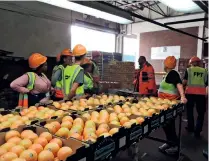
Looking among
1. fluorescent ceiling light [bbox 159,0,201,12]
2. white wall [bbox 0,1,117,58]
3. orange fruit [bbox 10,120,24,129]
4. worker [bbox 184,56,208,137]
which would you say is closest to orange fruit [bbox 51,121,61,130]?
orange fruit [bbox 10,120,24,129]

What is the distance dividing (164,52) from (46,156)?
8.70 meters

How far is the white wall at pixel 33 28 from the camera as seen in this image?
5520mm

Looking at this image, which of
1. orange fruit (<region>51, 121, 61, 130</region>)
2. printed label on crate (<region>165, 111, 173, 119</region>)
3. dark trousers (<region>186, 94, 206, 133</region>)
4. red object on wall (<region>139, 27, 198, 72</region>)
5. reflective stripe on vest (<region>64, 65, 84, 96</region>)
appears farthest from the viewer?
red object on wall (<region>139, 27, 198, 72</region>)

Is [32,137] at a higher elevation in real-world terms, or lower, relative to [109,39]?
lower

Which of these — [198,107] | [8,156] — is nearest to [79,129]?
[8,156]

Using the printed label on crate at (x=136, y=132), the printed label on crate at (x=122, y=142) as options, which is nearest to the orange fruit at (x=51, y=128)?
the printed label on crate at (x=122, y=142)

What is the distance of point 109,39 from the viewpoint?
9.99 m

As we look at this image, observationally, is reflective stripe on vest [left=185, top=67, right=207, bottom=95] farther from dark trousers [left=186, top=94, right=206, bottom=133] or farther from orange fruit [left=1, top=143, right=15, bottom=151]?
orange fruit [left=1, top=143, right=15, bottom=151]

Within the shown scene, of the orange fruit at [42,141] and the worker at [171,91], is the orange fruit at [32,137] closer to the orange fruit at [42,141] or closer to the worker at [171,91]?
the orange fruit at [42,141]

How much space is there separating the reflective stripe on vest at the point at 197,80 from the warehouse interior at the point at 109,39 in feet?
2.88

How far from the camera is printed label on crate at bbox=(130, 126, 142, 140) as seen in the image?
165 centimetres

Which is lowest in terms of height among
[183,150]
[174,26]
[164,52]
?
[183,150]

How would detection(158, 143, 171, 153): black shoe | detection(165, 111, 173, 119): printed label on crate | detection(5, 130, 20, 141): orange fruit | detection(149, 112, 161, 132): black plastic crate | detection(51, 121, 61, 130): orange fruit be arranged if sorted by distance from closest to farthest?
detection(5, 130, 20, 141): orange fruit, detection(51, 121, 61, 130): orange fruit, detection(149, 112, 161, 132): black plastic crate, detection(165, 111, 173, 119): printed label on crate, detection(158, 143, 171, 153): black shoe

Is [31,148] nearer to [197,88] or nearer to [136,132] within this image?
[136,132]
